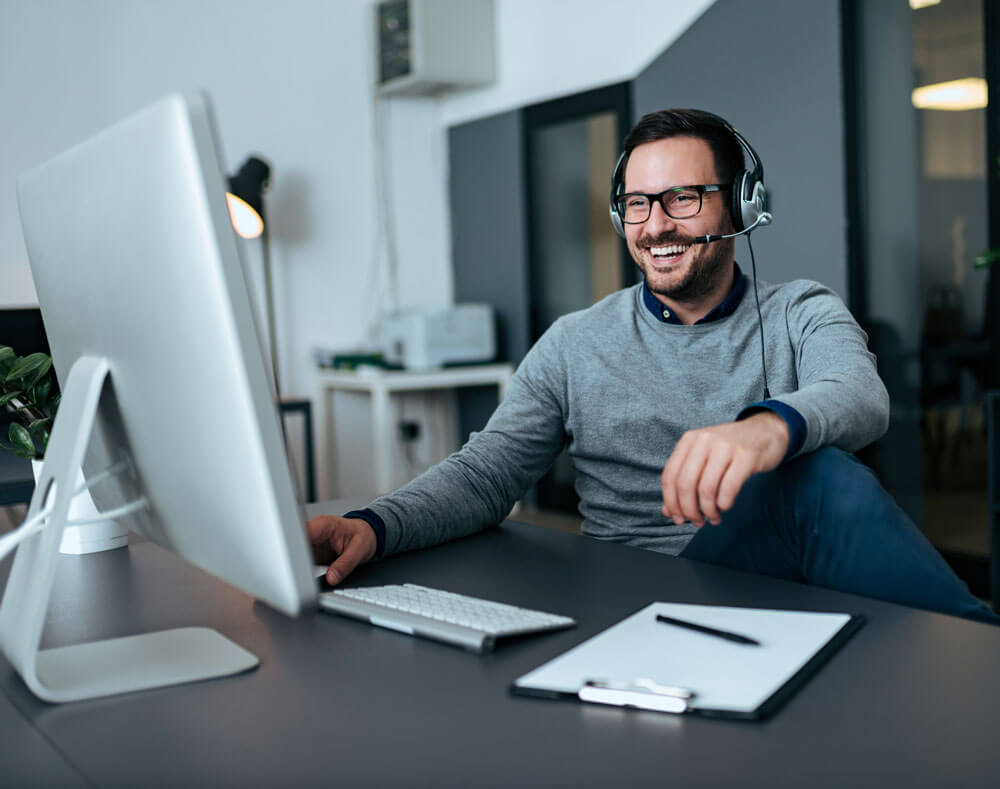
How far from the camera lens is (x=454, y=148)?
14.9 ft

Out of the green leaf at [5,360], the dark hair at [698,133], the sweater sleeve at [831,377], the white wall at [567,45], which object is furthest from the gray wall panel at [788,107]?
the green leaf at [5,360]

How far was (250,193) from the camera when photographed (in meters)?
3.62

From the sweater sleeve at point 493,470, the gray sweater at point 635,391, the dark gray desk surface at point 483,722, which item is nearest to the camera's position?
the dark gray desk surface at point 483,722

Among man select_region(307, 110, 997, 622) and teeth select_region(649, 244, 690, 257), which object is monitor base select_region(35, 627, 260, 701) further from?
teeth select_region(649, 244, 690, 257)

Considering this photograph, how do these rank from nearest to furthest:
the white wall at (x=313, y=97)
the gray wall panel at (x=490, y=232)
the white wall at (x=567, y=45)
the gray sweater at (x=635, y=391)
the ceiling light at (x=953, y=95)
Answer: the gray sweater at (x=635, y=391)
the ceiling light at (x=953, y=95)
the white wall at (x=567, y=45)
the white wall at (x=313, y=97)
the gray wall panel at (x=490, y=232)

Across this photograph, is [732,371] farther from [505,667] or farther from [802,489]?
[505,667]

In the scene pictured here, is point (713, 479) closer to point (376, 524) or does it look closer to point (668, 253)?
point (376, 524)

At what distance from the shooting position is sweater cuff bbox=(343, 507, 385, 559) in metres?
1.05

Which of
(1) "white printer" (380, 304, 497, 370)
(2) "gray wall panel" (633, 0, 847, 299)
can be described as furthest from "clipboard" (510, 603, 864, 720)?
(1) "white printer" (380, 304, 497, 370)

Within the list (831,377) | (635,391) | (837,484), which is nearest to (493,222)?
(635,391)

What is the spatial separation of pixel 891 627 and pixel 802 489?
0.71 feet

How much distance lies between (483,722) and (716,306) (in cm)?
102

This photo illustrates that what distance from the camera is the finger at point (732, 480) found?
0.86 m

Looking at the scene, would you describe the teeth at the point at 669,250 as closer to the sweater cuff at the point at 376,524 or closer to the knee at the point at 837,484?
the knee at the point at 837,484
